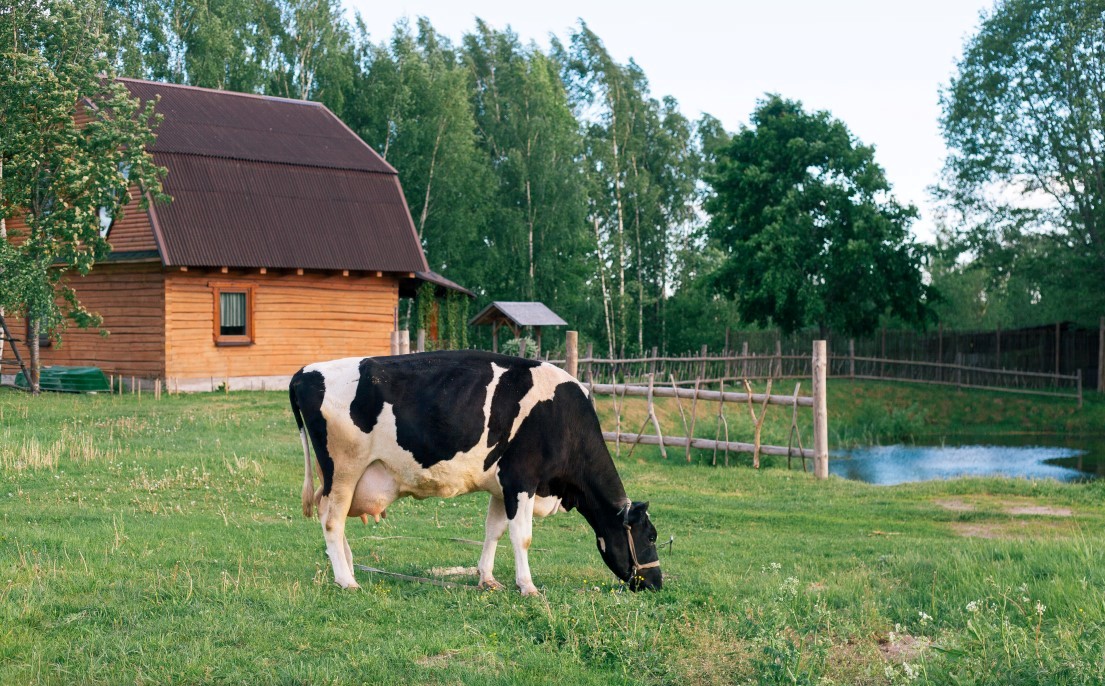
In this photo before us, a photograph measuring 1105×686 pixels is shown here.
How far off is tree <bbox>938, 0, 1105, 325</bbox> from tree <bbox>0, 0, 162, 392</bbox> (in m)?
26.5

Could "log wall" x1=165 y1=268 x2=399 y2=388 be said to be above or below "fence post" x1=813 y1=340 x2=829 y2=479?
above

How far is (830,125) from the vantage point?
37.3m

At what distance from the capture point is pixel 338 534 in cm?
802

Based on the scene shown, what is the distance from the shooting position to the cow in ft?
26.6

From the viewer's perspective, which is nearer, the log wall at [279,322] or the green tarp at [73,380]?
the green tarp at [73,380]

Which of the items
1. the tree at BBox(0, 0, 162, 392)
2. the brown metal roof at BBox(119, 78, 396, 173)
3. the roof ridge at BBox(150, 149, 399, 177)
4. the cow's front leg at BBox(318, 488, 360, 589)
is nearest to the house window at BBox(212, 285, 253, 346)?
the tree at BBox(0, 0, 162, 392)

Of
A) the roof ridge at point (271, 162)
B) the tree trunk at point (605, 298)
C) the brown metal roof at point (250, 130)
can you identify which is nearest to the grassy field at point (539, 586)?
the roof ridge at point (271, 162)

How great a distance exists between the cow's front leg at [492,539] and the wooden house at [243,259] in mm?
19362

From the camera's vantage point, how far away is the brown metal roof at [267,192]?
27219mm

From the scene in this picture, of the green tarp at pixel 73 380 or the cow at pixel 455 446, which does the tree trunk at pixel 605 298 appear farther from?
the cow at pixel 455 446

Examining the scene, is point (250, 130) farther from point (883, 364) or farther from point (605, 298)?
point (883, 364)

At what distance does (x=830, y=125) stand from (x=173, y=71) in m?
24.2

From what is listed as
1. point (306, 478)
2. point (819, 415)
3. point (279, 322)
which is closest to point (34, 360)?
point (279, 322)

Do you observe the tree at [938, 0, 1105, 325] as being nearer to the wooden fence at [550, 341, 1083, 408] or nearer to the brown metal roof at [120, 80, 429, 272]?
the wooden fence at [550, 341, 1083, 408]
